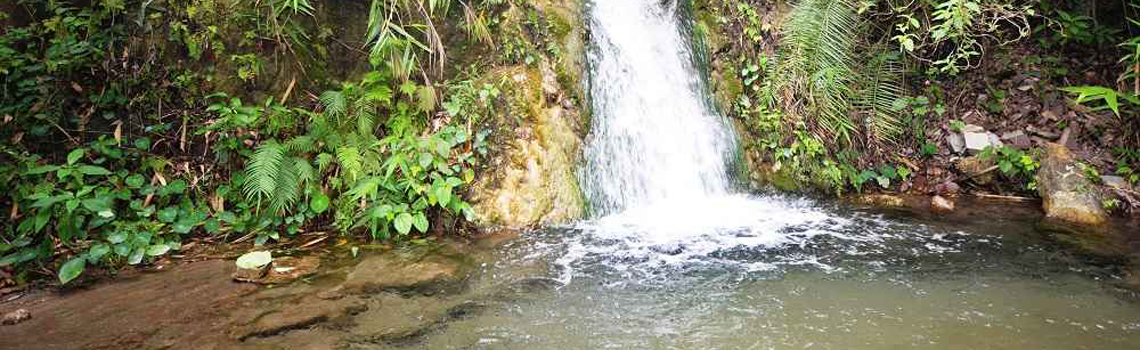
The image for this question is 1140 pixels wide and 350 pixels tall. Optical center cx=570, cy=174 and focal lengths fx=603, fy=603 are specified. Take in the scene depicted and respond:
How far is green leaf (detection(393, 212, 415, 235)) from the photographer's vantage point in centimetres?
421

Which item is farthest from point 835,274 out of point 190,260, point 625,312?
point 190,260

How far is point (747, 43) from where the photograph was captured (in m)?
6.07

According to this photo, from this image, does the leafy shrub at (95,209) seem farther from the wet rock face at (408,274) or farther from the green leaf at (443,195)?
the green leaf at (443,195)

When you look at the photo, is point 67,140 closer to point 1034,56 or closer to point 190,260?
point 190,260

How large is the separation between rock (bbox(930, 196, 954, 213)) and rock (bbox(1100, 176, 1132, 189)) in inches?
48.5

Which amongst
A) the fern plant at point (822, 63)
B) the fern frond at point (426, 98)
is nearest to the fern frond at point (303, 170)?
the fern frond at point (426, 98)

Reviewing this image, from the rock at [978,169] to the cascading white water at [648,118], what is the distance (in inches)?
86.1

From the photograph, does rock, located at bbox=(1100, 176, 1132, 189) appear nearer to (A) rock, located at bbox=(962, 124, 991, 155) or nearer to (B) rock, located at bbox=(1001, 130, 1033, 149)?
(B) rock, located at bbox=(1001, 130, 1033, 149)

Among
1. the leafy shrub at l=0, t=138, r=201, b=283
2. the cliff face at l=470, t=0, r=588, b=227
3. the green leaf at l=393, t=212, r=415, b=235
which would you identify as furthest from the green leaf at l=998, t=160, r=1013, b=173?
the leafy shrub at l=0, t=138, r=201, b=283

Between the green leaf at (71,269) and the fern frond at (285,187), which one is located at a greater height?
the fern frond at (285,187)

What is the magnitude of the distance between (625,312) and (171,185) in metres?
3.33

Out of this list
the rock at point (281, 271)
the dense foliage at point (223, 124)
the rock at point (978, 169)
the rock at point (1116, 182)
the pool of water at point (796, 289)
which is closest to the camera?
the pool of water at point (796, 289)

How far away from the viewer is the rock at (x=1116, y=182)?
502cm

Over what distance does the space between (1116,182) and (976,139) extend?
107cm
